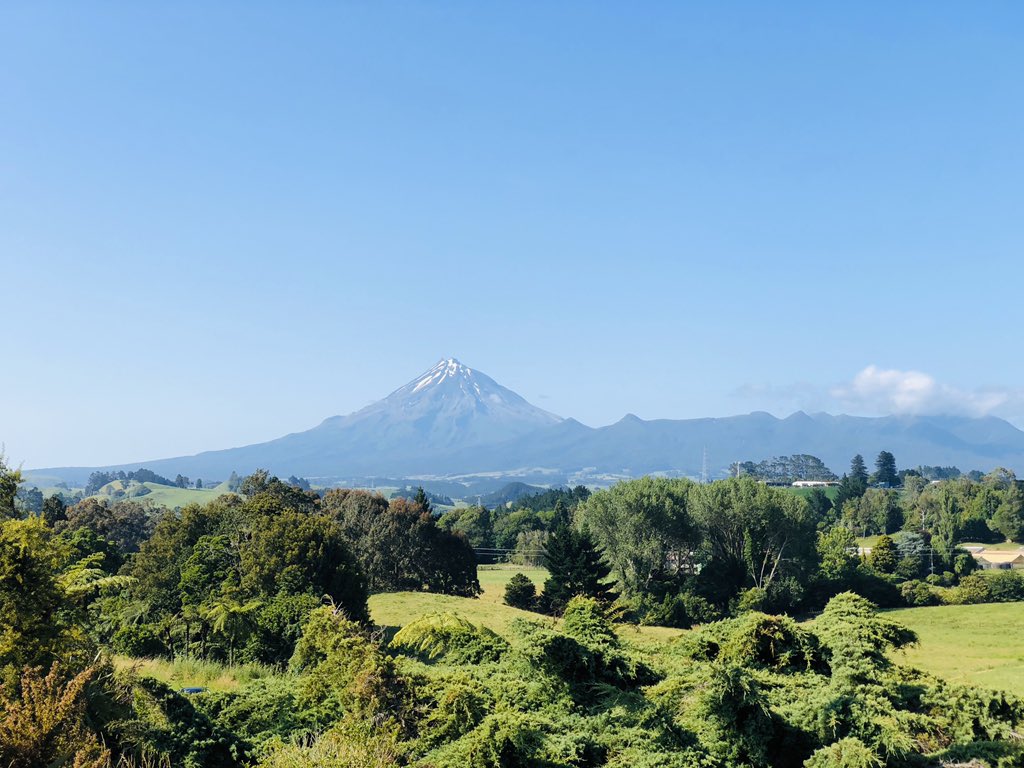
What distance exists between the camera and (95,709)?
15688mm

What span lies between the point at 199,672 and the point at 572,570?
99.8 ft

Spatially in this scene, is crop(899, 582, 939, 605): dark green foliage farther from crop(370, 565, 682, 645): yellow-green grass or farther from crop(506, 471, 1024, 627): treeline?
crop(370, 565, 682, 645): yellow-green grass

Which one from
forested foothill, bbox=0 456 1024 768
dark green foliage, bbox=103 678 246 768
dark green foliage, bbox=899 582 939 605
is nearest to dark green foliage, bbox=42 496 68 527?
forested foothill, bbox=0 456 1024 768

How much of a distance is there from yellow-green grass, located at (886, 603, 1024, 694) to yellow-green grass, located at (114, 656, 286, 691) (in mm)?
19682

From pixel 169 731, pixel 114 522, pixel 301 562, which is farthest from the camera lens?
pixel 114 522

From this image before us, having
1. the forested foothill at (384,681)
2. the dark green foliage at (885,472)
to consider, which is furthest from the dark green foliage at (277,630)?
the dark green foliage at (885,472)

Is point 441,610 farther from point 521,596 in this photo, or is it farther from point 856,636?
point 856,636

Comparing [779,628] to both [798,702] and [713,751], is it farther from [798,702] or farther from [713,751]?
[713,751]

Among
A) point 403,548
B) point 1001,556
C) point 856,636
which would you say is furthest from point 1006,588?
point 856,636

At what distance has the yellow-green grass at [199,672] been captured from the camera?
25.1 metres

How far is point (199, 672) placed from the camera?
26.4 m

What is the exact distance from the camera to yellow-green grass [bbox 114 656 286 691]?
2514 centimetres

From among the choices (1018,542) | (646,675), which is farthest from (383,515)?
(1018,542)

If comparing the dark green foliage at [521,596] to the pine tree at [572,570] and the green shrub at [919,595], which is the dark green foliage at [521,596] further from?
the green shrub at [919,595]
